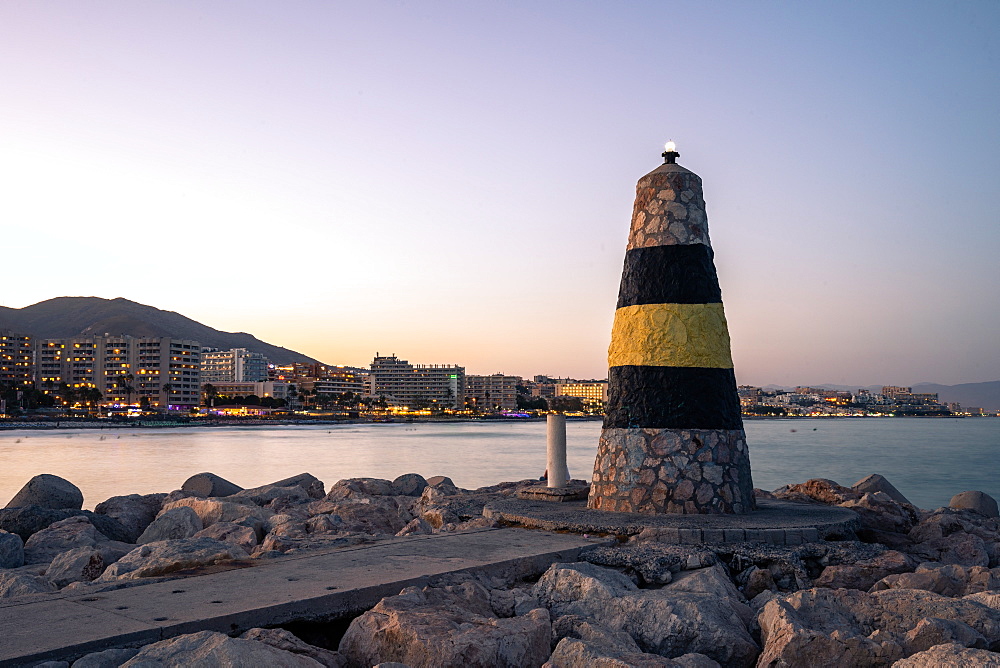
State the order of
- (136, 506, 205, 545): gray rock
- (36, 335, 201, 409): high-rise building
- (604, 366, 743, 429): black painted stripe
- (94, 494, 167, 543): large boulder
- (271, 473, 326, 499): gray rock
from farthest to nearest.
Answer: (36, 335, 201, 409): high-rise building, (271, 473, 326, 499): gray rock, (94, 494, 167, 543): large boulder, (136, 506, 205, 545): gray rock, (604, 366, 743, 429): black painted stripe

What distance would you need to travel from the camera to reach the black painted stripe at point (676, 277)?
927 centimetres

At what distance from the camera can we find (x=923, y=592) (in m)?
5.77

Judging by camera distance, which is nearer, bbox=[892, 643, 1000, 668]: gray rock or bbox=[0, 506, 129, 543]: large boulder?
bbox=[892, 643, 1000, 668]: gray rock

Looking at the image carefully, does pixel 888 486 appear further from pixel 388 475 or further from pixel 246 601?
pixel 388 475

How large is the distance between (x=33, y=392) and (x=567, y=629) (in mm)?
177549

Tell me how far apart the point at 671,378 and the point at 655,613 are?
386 centimetres

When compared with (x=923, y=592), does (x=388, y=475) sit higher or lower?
lower

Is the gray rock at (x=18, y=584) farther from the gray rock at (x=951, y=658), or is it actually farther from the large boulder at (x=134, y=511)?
the gray rock at (x=951, y=658)

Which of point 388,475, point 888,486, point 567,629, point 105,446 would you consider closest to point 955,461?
point 388,475

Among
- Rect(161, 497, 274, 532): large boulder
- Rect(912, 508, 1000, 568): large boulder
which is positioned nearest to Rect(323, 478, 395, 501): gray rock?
Rect(161, 497, 274, 532): large boulder

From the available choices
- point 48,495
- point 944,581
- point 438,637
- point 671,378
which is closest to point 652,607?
point 438,637

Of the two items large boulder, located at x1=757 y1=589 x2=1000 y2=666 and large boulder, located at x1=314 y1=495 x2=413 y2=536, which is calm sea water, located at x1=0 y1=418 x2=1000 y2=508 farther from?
large boulder, located at x1=757 y1=589 x2=1000 y2=666

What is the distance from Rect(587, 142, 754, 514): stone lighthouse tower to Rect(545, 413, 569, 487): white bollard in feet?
5.30

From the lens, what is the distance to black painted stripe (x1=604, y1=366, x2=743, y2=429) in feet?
29.4
